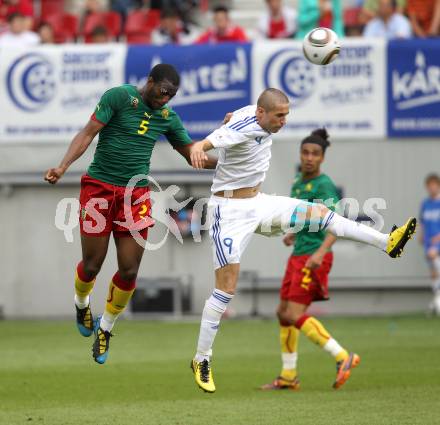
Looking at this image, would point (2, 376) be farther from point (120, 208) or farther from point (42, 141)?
point (42, 141)

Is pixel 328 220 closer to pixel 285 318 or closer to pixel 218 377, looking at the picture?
pixel 285 318

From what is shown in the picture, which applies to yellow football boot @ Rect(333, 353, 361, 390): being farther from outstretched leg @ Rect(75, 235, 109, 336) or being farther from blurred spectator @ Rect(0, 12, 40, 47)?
blurred spectator @ Rect(0, 12, 40, 47)

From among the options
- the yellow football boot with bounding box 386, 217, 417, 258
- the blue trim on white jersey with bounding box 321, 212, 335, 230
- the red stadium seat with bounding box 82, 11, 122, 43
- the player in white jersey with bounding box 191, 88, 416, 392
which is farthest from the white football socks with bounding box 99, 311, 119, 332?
the red stadium seat with bounding box 82, 11, 122, 43

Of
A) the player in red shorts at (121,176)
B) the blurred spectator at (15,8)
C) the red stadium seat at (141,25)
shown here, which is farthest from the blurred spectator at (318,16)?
the player in red shorts at (121,176)

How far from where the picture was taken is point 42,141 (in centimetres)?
1978

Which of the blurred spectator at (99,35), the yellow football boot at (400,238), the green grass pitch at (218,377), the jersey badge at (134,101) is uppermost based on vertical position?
the blurred spectator at (99,35)

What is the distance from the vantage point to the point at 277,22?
21.1 metres

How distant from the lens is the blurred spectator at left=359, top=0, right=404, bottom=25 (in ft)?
69.3

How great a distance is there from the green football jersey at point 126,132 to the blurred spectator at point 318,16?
31.3 feet

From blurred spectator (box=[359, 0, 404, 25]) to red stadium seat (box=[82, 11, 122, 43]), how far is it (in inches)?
178

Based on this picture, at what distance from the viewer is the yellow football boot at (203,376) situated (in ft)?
33.8

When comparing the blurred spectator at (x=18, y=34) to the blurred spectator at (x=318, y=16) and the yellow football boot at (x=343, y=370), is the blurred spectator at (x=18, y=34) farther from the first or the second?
the yellow football boot at (x=343, y=370)

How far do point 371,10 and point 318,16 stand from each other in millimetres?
1634

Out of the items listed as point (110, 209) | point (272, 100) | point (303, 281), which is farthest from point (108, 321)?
point (272, 100)
